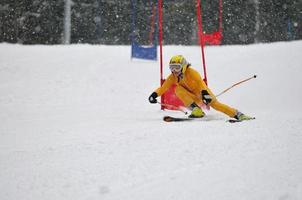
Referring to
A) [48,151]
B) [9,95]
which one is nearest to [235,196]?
[48,151]

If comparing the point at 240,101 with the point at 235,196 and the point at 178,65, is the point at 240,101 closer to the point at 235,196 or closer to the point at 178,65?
the point at 178,65

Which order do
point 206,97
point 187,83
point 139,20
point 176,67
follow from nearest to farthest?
point 206,97, point 176,67, point 187,83, point 139,20

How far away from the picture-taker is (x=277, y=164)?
188 inches

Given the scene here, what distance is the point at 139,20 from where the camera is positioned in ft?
88.3

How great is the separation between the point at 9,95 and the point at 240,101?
17.1 feet

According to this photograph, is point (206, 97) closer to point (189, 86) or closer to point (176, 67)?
point (189, 86)

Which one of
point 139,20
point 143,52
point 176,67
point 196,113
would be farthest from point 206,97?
point 139,20

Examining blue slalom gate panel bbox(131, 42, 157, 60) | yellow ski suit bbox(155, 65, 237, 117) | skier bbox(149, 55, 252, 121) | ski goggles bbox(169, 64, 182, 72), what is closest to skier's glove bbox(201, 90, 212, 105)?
skier bbox(149, 55, 252, 121)

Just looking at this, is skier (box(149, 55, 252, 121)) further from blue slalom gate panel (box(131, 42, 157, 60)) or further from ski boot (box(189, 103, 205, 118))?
blue slalom gate panel (box(131, 42, 157, 60))

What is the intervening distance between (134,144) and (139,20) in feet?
71.0

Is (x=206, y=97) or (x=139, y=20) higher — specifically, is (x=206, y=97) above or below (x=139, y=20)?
below

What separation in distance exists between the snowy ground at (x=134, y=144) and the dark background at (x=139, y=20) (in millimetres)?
12827

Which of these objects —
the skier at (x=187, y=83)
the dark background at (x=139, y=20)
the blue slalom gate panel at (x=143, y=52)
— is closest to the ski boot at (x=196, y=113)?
the skier at (x=187, y=83)

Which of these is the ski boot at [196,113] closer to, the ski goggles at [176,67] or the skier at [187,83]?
the skier at [187,83]
